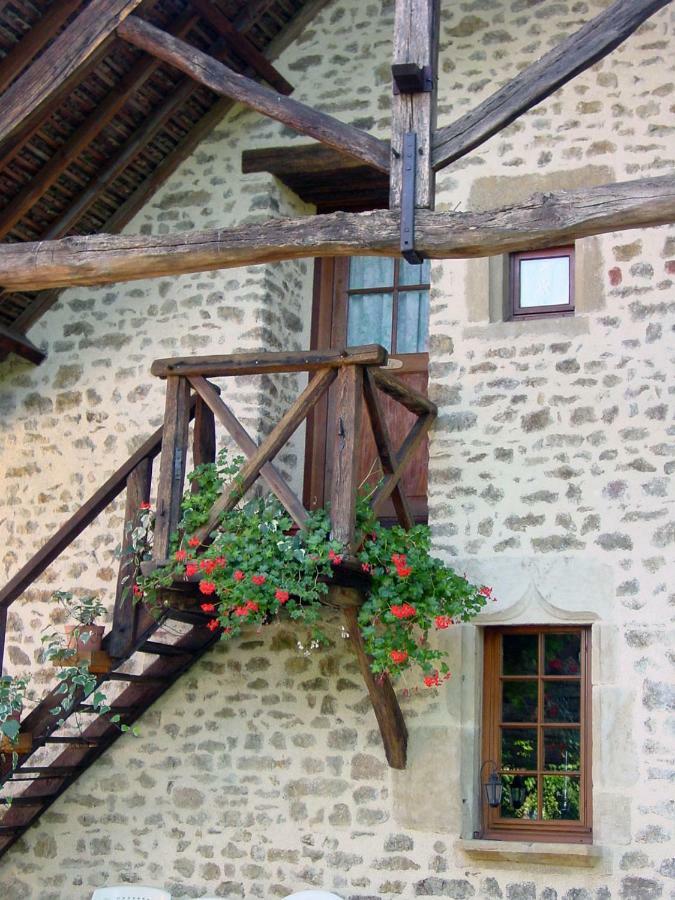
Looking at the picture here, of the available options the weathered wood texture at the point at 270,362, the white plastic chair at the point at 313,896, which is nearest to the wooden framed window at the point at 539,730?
the white plastic chair at the point at 313,896

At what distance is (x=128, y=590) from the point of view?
6.78m

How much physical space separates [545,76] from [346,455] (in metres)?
1.78

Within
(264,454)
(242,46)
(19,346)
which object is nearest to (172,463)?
(264,454)

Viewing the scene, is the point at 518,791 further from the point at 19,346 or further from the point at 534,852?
the point at 19,346

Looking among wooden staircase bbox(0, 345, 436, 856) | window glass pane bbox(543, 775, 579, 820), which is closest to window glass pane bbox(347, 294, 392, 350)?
wooden staircase bbox(0, 345, 436, 856)

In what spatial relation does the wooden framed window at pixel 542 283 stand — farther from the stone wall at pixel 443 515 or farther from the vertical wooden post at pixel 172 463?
the vertical wooden post at pixel 172 463

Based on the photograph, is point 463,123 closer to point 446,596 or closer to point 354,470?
point 354,470

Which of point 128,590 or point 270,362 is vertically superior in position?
point 270,362

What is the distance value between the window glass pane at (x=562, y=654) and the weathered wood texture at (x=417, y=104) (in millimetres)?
2324

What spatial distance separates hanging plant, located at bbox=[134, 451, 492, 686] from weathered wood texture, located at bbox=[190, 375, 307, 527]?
0.22 feet

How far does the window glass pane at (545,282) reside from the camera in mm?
7543

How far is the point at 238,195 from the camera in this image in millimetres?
8305

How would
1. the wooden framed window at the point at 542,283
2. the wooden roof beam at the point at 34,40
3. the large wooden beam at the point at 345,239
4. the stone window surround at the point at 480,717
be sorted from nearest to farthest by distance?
1. the large wooden beam at the point at 345,239
2. the stone window surround at the point at 480,717
3. the wooden roof beam at the point at 34,40
4. the wooden framed window at the point at 542,283

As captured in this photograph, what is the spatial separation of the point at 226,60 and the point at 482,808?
4316 mm
